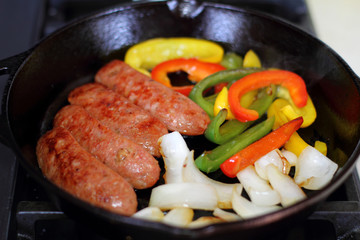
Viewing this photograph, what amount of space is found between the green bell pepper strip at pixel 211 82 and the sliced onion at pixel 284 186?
462 millimetres

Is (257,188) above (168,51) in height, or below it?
below

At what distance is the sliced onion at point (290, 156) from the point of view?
5.90 feet

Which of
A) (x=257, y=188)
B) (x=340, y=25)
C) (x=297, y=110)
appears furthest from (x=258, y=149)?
(x=340, y=25)

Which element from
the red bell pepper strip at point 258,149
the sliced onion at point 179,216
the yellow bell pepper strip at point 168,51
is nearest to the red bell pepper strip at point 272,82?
the red bell pepper strip at point 258,149

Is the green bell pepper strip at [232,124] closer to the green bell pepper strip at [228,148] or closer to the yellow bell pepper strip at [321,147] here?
the green bell pepper strip at [228,148]

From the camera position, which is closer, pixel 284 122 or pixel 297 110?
pixel 284 122

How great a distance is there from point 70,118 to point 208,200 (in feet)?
2.48

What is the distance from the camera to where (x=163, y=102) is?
1.92 metres

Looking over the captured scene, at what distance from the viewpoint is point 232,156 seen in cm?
173

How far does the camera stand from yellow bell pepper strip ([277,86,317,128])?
1.92m

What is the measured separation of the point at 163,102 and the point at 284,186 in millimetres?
680

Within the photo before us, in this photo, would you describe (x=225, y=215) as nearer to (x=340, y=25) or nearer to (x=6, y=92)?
(x=6, y=92)

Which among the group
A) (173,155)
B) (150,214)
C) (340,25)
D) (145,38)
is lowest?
(150,214)

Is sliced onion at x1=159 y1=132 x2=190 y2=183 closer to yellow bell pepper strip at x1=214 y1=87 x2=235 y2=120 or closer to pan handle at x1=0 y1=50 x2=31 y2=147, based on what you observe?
yellow bell pepper strip at x1=214 y1=87 x2=235 y2=120
